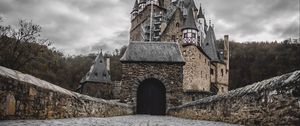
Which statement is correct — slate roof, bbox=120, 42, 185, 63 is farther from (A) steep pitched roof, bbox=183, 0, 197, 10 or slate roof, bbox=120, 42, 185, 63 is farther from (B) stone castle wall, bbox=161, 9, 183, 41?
(A) steep pitched roof, bbox=183, 0, 197, 10

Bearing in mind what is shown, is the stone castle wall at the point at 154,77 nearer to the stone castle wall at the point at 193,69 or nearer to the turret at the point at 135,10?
the stone castle wall at the point at 193,69

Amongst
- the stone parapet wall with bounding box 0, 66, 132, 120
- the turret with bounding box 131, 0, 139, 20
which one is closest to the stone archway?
the stone parapet wall with bounding box 0, 66, 132, 120

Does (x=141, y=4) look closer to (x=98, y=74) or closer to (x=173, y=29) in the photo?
(x=98, y=74)

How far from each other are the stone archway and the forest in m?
12.5

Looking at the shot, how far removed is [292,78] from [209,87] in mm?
45043

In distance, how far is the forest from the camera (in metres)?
31.5

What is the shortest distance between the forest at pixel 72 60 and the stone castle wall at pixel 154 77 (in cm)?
1246

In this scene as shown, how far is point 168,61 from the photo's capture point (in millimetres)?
22625

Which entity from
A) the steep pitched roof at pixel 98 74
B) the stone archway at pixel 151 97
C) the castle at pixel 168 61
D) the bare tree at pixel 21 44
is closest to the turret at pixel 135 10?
the castle at pixel 168 61

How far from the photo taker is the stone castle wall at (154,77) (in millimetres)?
22047

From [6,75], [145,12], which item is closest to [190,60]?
[145,12]

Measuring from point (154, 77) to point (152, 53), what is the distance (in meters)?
2.20

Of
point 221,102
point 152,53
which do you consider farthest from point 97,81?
point 221,102

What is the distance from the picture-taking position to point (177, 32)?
48.0 m
